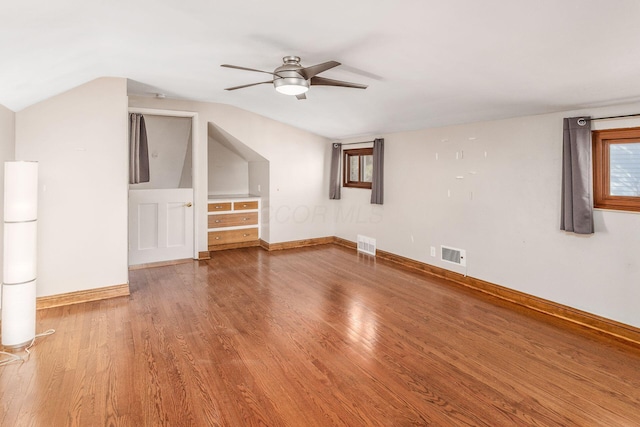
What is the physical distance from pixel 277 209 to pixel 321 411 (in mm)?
4469

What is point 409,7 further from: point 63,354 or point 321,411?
point 63,354

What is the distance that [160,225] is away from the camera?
5262 mm

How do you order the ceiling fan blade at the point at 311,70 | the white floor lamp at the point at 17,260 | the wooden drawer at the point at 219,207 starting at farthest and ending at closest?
1. the wooden drawer at the point at 219,207
2. the white floor lamp at the point at 17,260
3. the ceiling fan blade at the point at 311,70

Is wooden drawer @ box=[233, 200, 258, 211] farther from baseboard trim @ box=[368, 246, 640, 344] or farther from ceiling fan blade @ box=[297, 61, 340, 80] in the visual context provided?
ceiling fan blade @ box=[297, 61, 340, 80]

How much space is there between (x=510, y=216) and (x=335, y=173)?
3.32m

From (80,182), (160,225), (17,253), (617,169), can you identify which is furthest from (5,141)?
(617,169)

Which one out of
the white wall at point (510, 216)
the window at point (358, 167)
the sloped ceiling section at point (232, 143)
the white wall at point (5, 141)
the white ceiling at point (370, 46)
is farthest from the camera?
the window at point (358, 167)

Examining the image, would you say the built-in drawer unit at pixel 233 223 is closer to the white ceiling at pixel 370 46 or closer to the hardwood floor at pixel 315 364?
the hardwood floor at pixel 315 364

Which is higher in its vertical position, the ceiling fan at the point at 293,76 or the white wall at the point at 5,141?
the ceiling fan at the point at 293,76

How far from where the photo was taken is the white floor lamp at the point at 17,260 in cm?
269

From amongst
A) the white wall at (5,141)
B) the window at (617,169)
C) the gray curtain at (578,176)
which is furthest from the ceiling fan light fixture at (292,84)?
the window at (617,169)

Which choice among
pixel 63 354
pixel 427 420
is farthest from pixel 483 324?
pixel 63 354

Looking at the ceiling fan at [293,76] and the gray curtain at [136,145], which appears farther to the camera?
the gray curtain at [136,145]

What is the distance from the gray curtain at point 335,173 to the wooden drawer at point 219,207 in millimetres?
1925
